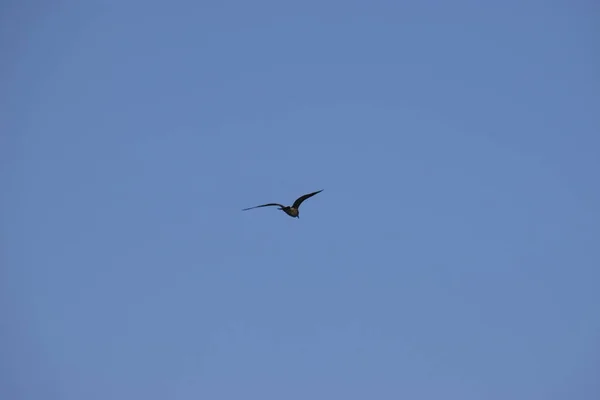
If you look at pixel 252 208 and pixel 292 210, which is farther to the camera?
pixel 292 210

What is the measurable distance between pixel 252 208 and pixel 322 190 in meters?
5.06

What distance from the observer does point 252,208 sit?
253 feet

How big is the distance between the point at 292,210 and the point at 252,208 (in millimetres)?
7063

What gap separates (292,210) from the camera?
83812 millimetres

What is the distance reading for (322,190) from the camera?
259ft

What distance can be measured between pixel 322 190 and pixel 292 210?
5583 millimetres
